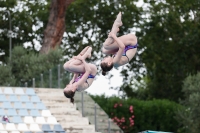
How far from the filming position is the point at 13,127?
19688mm

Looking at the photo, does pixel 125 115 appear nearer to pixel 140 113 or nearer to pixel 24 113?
pixel 140 113

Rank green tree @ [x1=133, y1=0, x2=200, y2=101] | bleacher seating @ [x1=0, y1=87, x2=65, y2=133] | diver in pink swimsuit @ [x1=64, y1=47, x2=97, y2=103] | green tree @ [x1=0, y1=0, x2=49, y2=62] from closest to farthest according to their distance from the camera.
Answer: diver in pink swimsuit @ [x1=64, y1=47, x2=97, y2=103]
bleacher seating @ [x1=0, y1=87, x2=65, y2=133]
green tree @ [x1=133, y1=0, x2=200, y2=101]
green tree @ [x1=0, y1=0, x2=49, y2=62]

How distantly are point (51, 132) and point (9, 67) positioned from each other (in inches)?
289

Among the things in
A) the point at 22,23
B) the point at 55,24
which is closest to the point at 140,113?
the point at 55,24

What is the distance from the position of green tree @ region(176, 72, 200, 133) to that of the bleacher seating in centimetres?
556

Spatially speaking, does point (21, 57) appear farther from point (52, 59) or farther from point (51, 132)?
point (51, 132)

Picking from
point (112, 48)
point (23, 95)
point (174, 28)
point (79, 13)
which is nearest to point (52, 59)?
point (23, 95)

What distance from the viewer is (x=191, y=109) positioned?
A: 2478cm

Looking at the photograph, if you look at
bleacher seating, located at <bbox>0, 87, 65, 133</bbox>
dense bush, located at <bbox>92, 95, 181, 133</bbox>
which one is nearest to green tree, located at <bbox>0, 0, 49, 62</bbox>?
dense bush, located at <bbox>92, 95, 181, 133</bbox>

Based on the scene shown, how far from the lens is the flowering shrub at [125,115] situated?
2627 cm

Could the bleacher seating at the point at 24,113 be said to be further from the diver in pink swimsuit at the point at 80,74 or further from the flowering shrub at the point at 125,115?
the diver in pink swimsuit at the point at 80,74

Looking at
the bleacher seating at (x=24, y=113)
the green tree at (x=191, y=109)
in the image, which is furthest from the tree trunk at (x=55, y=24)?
the bleacher seating at (x=24, y=113)

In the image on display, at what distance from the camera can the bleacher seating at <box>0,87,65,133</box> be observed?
64.9 ft

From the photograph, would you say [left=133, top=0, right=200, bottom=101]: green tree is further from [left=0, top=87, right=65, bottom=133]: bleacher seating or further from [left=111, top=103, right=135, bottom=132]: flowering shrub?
[left=0, top=87, right=65, bottom=133]: bleacher seating
